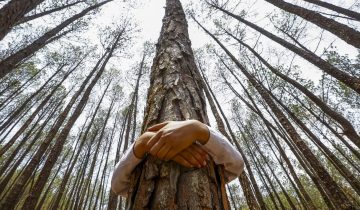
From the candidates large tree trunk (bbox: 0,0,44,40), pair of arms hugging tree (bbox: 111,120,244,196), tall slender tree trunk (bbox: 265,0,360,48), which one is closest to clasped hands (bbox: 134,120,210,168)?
pair of arms hugging tree (bbox: 111,120,244,196)

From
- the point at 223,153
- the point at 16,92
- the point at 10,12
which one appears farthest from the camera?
the point at 16,92

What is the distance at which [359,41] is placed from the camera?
5.28 metres

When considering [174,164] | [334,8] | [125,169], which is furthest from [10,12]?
[334,8]

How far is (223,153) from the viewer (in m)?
1.22

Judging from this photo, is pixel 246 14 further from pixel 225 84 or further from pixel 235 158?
pixel 235 158

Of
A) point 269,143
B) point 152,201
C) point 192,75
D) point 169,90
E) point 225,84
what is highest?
point 225,84

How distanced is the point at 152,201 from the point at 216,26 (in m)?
14.6

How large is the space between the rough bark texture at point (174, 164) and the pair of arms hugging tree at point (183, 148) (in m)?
0.05

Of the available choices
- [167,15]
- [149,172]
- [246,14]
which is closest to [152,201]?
[149,172]

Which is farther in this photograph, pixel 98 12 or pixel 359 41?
pixel 98 12

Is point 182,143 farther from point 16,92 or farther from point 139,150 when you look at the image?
point 16,92

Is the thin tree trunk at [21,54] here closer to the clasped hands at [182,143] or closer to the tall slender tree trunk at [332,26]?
the clasped hands at [182,143]

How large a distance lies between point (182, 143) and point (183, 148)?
0.03 m

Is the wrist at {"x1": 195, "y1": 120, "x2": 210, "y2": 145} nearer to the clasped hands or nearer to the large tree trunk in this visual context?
the clasped hands
